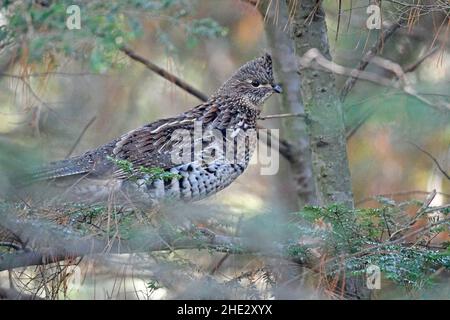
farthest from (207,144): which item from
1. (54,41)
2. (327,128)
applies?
(54,41)

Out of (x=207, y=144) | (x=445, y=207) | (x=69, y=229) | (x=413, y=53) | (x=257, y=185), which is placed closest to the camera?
(x=69, y=229)

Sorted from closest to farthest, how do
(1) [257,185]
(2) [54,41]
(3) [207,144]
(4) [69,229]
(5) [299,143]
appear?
(4) [69,229], (3) [207,144], (2) [54,41], (5) [299,143], (1) [257,185]

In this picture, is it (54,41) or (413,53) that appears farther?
(413,53)

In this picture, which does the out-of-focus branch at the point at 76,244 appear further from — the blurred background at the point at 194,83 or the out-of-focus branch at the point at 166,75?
the out-of-focus branch at the point at 166,75

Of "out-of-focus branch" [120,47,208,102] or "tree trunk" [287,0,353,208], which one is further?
"out-of-focus branch" [120,47,208,102]

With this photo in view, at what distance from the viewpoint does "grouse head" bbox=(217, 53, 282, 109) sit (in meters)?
6.17

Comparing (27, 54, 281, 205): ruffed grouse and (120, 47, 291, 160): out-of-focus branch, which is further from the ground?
(120, 47, 291, 160): out-of-focus branch

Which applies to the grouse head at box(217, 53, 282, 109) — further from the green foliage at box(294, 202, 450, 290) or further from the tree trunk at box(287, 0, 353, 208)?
the green foliage at box(294, 202, 450, 290)

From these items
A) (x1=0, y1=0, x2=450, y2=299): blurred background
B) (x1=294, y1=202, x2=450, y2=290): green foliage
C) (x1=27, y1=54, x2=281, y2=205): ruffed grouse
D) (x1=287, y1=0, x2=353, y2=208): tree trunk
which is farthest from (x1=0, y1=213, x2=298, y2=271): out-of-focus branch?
(x1=287, y1=0, x2=353, y2=208): tree trunk

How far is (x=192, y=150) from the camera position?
5.52 m

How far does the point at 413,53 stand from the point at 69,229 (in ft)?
15.0

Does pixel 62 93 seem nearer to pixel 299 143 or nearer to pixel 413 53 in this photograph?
pixel 299 143

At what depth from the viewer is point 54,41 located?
19.8 ft

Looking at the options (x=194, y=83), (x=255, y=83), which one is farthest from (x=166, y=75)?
(x=194, y=83)
